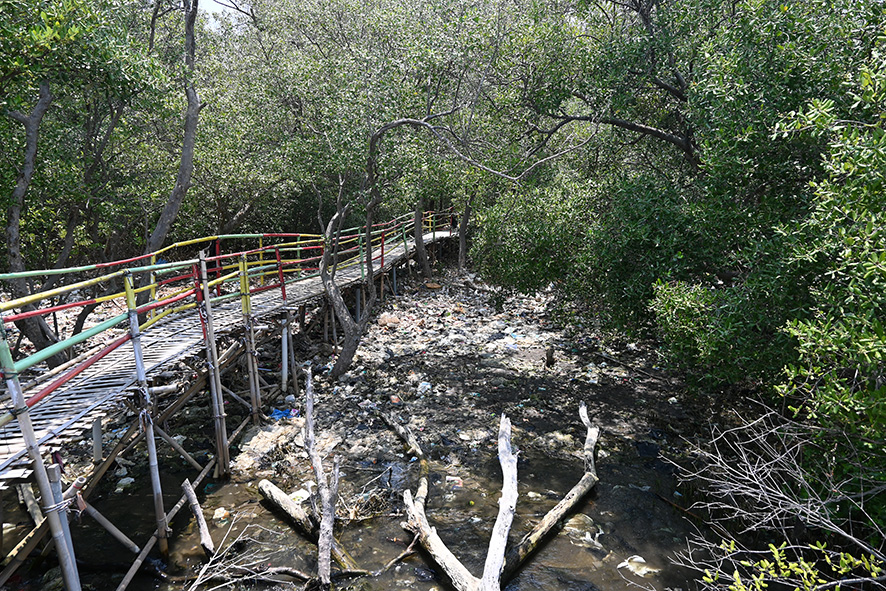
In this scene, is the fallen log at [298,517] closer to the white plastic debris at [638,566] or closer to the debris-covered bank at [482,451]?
the debris-covered bank at [482,451]

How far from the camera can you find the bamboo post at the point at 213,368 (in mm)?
5555

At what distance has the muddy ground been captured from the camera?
4.91m

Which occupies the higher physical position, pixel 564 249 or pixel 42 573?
pixel 564 249

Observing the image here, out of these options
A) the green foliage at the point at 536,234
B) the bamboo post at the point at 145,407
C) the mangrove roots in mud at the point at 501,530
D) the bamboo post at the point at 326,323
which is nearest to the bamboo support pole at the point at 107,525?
the bamboo post at the point at 145,407

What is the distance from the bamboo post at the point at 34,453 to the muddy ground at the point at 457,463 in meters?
0.98

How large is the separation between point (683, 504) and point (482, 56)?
25.3 ft

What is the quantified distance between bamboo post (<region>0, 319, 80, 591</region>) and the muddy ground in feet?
3.21

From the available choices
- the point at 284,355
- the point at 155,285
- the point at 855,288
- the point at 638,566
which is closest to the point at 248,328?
Answer: the point at 284,355

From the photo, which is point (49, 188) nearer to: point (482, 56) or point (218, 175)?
point (218, 175)

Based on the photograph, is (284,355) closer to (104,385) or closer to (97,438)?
(104,385)

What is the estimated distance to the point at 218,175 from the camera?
44.5ft

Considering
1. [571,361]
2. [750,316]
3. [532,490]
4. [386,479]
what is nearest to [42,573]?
[386,479]

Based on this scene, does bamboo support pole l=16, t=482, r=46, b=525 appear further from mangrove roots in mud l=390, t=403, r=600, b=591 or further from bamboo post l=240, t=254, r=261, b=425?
mangrove roots in mud l=390, t=403, r=600, b=591

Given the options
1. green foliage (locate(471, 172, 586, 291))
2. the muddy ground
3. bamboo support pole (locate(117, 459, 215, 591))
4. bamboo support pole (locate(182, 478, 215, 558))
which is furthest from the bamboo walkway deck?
green foliage (locate(471, 172, 586, 291))
